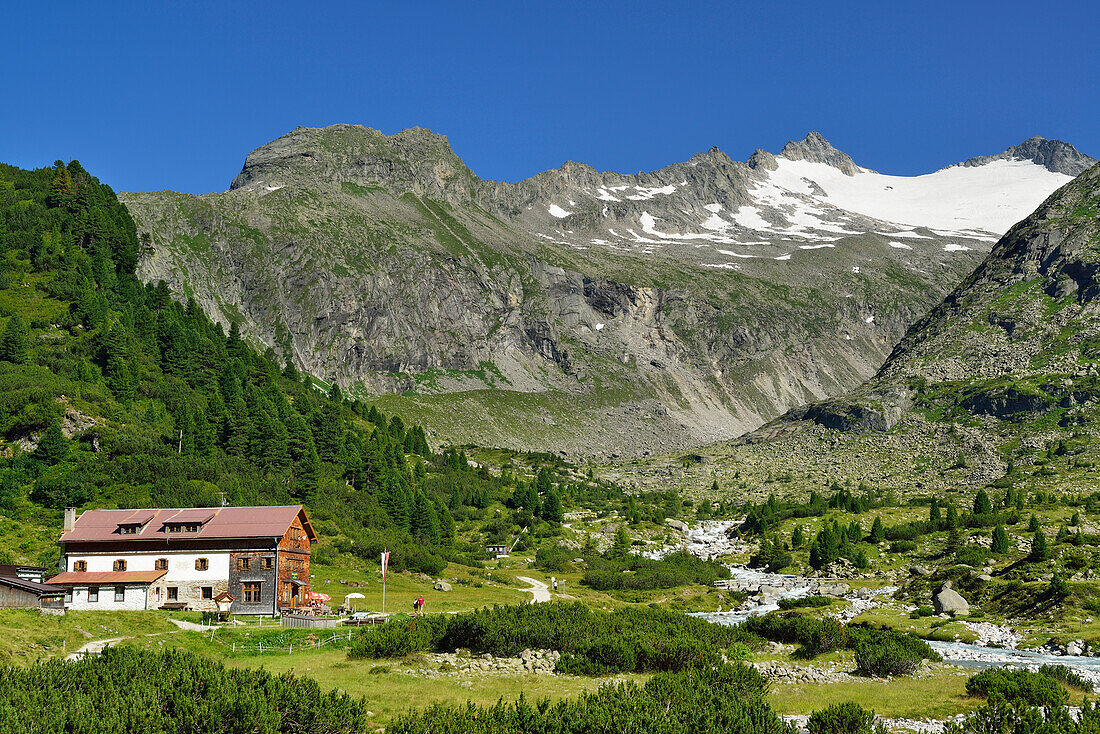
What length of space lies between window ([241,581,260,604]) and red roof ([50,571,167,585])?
19.7 feet

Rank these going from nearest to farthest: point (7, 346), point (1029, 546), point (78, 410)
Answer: point (1029, 546), point (78, 410), point (7, 346)

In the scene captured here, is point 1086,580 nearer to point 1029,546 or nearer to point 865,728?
point 1029,546

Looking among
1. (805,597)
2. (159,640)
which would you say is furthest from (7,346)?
(805,597)

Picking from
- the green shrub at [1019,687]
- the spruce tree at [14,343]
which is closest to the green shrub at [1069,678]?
the green shrub at [1019,687]

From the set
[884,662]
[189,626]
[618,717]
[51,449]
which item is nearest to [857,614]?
[884,662]

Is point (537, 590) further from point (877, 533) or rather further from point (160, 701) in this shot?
point (160, 701)

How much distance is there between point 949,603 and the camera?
7206 centimetres

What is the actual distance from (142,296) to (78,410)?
189ft

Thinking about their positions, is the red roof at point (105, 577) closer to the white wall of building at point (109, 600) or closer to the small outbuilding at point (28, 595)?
the white wall of building at point (109, 600)

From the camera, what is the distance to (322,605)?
212 feet

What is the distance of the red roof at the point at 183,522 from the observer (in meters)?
62.4

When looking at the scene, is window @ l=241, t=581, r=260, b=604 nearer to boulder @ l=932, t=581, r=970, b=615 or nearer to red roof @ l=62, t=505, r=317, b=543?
red roof @ l=62, t=505, r=317, b=543

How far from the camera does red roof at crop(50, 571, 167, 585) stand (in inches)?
2335

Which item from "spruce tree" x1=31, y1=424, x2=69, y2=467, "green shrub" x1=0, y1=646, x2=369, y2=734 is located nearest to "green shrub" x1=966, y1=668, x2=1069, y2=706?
"green shrub" x1=0, y1=646, x2=369, y2=734
